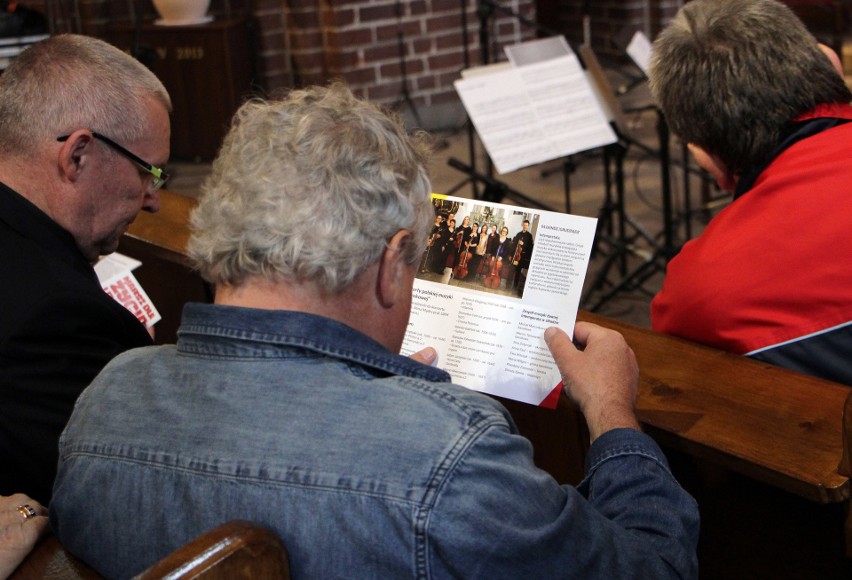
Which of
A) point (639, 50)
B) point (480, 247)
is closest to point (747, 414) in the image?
point (480, 247)

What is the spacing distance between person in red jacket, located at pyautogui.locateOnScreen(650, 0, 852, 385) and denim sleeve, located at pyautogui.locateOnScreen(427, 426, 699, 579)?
0.63 meters

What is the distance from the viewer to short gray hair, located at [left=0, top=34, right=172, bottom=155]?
1.71 m

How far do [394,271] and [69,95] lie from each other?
884mm

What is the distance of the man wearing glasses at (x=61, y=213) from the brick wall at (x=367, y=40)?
4181 mm

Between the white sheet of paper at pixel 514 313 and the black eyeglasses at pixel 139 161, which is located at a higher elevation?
the black eyeglasses at pixel 139 161

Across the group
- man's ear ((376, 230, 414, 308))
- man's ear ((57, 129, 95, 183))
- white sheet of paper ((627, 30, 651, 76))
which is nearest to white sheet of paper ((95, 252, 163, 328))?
man's ear ((57, 129, 95, 183))

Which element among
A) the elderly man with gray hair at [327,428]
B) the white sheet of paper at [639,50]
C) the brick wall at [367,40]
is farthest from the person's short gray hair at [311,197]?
the brick wall at [367,40]

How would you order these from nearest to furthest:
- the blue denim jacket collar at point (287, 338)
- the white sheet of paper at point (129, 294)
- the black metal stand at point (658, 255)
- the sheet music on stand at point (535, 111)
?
1. the blue denim jacket collar at point (287, 338)
2. the white sheet of paper at point (129, 294)
3. the sheet music on stand at point (535, 111)
4. the black metal stand at point (658, 255)

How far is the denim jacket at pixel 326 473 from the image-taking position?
0.93 meters

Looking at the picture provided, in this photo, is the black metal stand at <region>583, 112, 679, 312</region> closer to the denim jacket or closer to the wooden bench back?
the denim jacket

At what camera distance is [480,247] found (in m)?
1.52

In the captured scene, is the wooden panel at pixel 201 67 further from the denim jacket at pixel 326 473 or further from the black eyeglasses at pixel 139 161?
the denim jacket at pixel 326 473

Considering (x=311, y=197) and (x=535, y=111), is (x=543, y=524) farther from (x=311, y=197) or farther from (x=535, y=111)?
(x=535, y=111)

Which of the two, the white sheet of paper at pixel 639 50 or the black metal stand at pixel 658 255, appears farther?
the white sheet of paper at pixel 639 50
